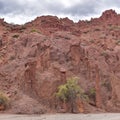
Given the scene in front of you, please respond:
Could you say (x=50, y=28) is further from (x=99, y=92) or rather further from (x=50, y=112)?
(x=50, y=112)

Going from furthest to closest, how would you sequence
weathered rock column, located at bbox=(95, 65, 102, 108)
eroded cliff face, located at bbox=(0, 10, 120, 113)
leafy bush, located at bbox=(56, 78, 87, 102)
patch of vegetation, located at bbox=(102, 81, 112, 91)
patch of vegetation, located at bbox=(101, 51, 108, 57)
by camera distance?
patch of vegetation, located at bbox=(101, 51, 108, 57) < patch of vegetation, located at bbox=(102, 81, 112, 91) < weathered rock column, located at bbox=(95, 65, 102, 108) < eroded cliff face, located at bbox=(0, 10, 120, 113) < leafy bush, located at bbox=(56, 78, 87, 102)

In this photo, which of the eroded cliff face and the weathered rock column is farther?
the weathered rock column

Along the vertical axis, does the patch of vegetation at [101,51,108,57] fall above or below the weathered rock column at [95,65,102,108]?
above

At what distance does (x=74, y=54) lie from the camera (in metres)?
67.8

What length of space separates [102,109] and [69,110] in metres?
5.86

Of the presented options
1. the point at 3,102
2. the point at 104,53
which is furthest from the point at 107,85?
the point at 3,102

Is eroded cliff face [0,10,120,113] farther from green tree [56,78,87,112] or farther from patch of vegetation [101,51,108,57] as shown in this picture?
green tree [56,78,87,112]

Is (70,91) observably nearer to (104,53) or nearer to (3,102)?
(3,102)

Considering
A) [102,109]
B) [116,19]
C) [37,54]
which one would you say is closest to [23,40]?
[37,54]

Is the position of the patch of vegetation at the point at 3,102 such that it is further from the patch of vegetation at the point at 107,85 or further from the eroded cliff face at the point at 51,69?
the patch of vegetation at the point at 107,85

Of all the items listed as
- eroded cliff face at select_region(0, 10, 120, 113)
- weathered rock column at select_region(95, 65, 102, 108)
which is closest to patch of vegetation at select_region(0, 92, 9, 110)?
eroded cliff face at select_region(0, 10, 120, 113)

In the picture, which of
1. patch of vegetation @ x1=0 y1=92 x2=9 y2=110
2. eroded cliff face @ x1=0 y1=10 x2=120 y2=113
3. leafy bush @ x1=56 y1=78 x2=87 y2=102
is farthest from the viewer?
eroded cliff face @ x1=0 y1=10 x2=120 y2=113

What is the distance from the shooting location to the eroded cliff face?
5884 cm

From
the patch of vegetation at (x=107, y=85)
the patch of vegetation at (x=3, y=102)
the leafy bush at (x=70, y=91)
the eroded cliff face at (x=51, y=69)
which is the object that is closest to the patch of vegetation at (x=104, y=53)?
the eroded cliff face at (x=51, y=69)
